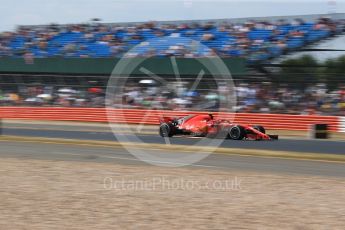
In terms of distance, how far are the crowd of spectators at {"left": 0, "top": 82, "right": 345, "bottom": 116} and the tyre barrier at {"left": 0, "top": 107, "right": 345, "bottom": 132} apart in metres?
0.24

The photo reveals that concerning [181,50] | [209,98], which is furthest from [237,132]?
[181,50]

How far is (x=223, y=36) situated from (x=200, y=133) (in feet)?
36.4

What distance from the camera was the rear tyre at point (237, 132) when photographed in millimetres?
16750

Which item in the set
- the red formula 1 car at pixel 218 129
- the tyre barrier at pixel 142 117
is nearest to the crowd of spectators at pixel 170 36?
the tyre barrier at pixel 142 117

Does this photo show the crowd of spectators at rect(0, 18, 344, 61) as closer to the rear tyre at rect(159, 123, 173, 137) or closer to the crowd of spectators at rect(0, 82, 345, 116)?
the crowd of spectators at rect(0, 82, 345, 116)

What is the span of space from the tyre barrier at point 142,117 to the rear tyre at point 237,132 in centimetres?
531

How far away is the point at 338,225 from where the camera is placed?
5.75 metres

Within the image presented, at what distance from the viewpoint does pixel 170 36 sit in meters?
28.7

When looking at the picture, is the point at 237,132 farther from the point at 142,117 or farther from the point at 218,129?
the point at 142,117

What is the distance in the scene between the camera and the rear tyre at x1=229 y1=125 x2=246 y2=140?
16.8 meters

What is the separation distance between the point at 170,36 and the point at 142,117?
5478 millimetres

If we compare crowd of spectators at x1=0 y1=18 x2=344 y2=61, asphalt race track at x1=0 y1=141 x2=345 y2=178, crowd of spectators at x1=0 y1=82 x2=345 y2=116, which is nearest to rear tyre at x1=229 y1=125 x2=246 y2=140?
asphalt race track at x1=0 y1=141 x2=345 y2=178

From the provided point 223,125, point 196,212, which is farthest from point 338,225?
point 223,125

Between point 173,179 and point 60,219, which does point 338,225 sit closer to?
point 60,219
